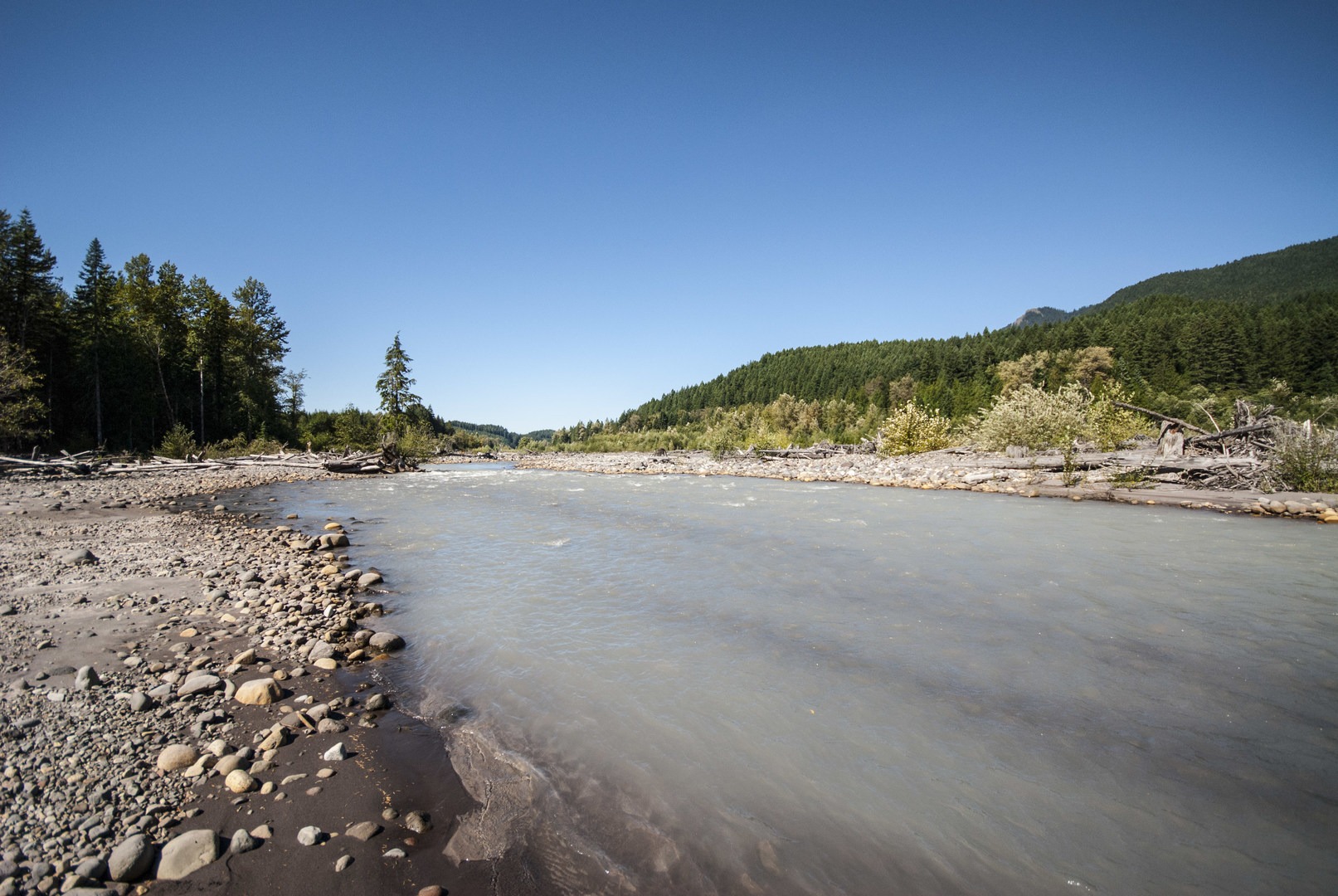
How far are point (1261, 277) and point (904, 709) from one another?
8301 inches

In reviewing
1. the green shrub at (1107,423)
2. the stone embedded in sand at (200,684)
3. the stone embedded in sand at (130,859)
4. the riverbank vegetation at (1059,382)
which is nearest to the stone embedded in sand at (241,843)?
the stone embedded in sand at (130,859)

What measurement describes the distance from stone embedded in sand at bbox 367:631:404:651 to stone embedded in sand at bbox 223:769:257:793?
2.20 metres

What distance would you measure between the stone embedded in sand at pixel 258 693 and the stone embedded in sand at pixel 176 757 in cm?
73

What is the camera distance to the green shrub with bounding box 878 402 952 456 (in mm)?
32031

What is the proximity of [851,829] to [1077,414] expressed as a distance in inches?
901

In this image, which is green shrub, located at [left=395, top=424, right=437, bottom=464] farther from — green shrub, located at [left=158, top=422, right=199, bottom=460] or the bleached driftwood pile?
green shrub, located at [left=158, top=422, right=199, bottom=460]

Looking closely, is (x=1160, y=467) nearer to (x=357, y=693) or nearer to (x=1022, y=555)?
(x=1022, y=555)

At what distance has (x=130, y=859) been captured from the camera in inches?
86.8

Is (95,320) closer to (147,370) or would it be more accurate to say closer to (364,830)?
(147,370)

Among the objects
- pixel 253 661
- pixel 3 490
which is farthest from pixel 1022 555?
pixel 3 490

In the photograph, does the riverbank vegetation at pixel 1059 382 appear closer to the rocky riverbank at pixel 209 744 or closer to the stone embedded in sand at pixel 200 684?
the rocky riverbank at pixel 209 744

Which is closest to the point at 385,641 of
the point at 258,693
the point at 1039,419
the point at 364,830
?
the point at 258,693

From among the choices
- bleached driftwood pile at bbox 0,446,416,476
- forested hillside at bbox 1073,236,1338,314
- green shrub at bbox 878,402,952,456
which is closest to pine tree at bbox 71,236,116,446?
bleached driftwood pile at bbox 0,446,416,476

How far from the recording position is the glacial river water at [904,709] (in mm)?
2709
